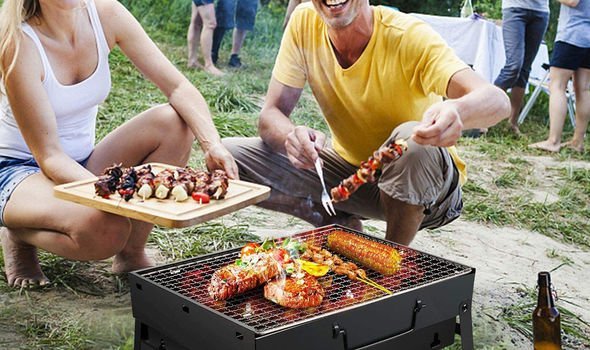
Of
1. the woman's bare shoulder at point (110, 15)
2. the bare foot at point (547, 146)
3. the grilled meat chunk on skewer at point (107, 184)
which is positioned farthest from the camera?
the bare foot at point (547, 146)

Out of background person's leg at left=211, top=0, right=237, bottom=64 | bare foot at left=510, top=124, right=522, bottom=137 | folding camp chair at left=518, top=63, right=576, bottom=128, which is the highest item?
background person's leg at left=211, top=0, right=237, bottom=64

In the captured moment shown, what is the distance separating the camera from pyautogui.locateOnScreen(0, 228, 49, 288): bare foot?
2586 mm

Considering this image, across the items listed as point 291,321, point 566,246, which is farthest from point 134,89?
point 291,321

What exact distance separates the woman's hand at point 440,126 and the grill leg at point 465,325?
0.42 metres

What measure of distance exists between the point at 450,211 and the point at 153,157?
0.98 meters

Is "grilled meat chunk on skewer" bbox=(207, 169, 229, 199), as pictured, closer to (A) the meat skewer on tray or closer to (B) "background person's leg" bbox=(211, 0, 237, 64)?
(A) the meat skewer on tray

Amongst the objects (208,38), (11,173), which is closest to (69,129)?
(11,173)

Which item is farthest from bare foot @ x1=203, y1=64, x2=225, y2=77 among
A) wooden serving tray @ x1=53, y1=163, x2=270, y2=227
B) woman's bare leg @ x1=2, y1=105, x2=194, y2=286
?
wooden serving tray @ x1=53, y1=163, x2=270, y2=227

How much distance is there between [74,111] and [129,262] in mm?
557

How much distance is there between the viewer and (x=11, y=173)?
8.04 feet

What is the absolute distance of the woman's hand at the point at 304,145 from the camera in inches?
97.0

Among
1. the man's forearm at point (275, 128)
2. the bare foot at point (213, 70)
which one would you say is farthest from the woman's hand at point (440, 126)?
the bare foot at point (213, 70)

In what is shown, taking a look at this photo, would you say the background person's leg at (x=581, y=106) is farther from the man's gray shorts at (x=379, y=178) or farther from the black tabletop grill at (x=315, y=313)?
the black tabletop grill at (x=315, y=313)

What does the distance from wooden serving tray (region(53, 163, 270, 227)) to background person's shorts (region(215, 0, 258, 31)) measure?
1.83m
